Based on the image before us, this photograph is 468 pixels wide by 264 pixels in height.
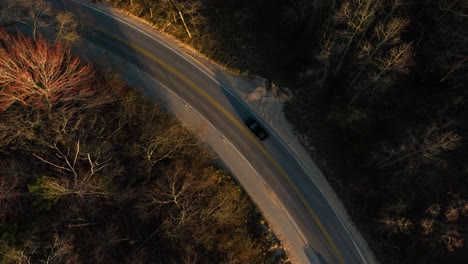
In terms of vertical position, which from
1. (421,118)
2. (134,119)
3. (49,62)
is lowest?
(134,119)

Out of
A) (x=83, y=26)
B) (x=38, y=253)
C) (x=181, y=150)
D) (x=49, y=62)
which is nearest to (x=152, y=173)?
(x=181, y=150)

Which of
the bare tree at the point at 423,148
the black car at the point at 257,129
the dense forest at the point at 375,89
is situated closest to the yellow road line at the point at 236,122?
the black car at the point at 257,129

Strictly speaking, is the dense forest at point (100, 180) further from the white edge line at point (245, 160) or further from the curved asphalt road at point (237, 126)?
the curved asphalt road at point (237, 126)

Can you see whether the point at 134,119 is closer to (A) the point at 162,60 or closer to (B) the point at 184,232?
(A) the point at 162,60

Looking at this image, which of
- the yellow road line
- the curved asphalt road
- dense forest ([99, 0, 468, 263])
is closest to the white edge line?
the curved asphalt road

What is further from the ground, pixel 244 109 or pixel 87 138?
pixel 244 109

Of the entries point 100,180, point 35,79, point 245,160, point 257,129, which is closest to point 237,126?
point 257,129

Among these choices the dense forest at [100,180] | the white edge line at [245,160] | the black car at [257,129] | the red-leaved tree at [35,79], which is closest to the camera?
the dense forest at [100,180]
